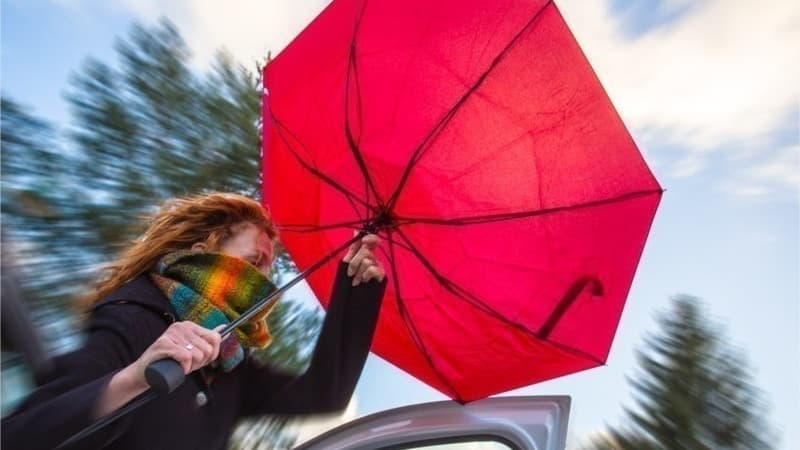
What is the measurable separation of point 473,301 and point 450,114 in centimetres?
56

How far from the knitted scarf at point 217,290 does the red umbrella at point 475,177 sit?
0.45 meters

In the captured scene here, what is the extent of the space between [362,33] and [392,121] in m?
0.28

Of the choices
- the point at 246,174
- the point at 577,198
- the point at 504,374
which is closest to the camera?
the point at 577,198

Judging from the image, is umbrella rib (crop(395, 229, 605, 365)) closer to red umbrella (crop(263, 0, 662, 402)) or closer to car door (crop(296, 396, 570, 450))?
red umbrella (crop(263, 0, 662, 402))

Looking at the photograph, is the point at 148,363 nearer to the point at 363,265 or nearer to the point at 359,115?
the point at 363,265

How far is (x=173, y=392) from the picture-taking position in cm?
133

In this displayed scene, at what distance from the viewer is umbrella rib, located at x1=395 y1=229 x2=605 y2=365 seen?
1817mm

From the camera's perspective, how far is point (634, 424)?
977 centimetres

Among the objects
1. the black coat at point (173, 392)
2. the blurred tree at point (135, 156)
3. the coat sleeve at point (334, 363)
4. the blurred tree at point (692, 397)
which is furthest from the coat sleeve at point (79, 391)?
the blurred tree at point (692, 397)

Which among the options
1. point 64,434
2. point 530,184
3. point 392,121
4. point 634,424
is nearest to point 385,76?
point 392,121

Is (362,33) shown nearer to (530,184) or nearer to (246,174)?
(530,184)

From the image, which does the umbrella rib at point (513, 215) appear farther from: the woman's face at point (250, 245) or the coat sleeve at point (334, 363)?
the woman's face at point (250, 245)

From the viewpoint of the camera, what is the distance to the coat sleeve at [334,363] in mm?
1736

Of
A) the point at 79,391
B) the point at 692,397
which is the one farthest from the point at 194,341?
the point at 692,397
